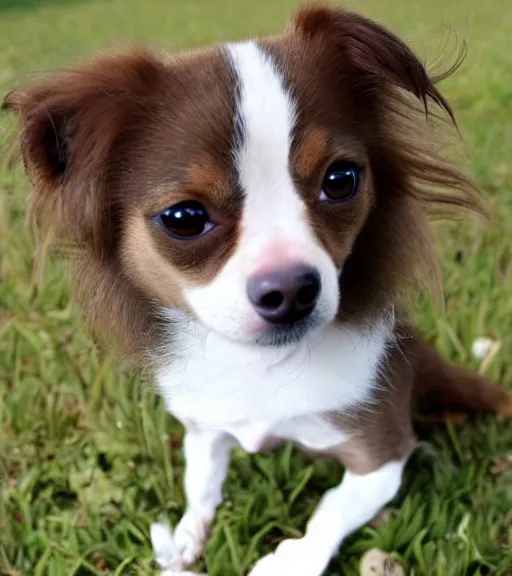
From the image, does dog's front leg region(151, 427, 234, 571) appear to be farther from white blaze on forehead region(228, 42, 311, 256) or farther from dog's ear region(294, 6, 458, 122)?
dog's ear region(294, 6, 458, 122)

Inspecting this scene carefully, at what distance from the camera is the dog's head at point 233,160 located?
3.80 ft

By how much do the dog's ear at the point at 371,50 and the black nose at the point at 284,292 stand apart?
40 cm

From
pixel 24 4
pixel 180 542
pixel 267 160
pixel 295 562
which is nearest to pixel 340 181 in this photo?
pixel 267 160

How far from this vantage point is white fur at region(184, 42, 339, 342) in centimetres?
114

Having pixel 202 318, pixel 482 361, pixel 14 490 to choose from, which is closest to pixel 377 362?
pixel 202 318

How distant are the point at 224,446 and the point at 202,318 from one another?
26.8 inches

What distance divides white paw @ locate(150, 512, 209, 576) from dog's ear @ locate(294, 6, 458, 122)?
1182 millimetres

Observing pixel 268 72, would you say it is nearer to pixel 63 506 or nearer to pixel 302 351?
pixel 302 351

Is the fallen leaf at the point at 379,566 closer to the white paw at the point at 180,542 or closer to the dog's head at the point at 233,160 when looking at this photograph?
the white paw at the point at 180,542

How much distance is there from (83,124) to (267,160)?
1.08 feet

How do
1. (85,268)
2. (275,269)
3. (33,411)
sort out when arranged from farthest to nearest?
(33,411), (85,268), (275,269)

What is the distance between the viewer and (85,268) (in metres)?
1.45

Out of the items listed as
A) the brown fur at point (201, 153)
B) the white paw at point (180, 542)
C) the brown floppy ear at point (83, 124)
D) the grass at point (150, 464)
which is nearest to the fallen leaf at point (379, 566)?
the grass at point (150, 464)

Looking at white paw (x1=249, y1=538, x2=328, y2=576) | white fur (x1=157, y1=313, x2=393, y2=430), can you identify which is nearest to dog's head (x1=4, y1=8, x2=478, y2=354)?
white fur (x1=157, y1=313, x2=393, y2=430)
